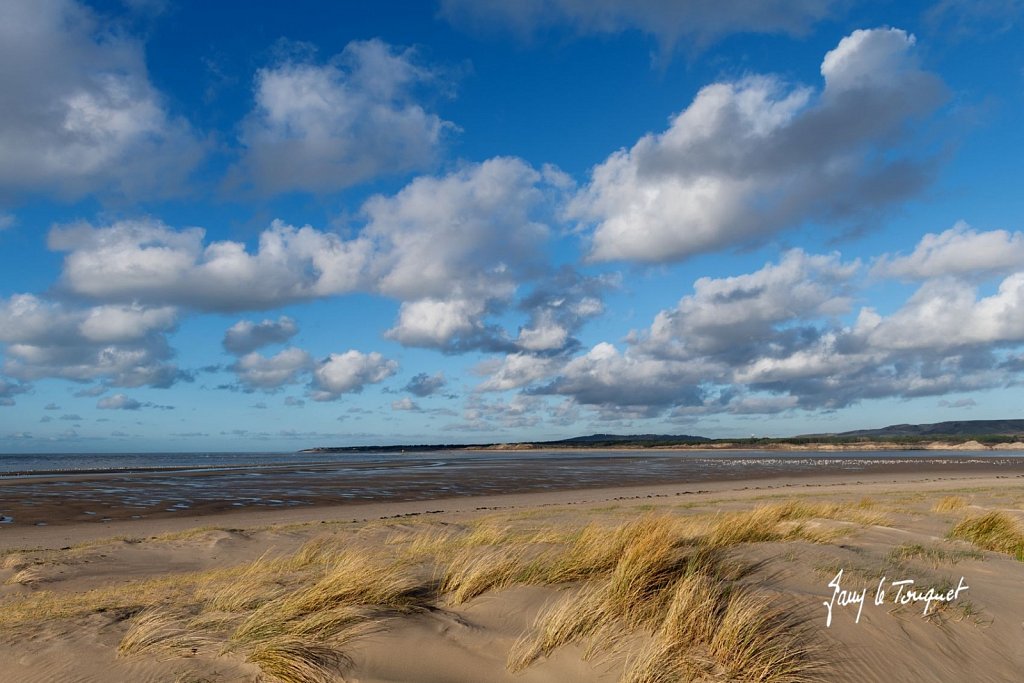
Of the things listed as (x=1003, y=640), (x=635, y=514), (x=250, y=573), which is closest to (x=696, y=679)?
(x=1003, y=640)

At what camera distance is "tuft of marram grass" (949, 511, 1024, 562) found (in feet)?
36.3

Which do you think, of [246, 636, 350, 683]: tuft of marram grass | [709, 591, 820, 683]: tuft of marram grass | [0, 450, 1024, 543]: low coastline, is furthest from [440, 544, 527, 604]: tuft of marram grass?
[0, 450, 1024, 543]: low coastline

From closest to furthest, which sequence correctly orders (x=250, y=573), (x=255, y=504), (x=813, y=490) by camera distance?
(x=250, y=573), (x=255, y=504), (x=813, y=490)

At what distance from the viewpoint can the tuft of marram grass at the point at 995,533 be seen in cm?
1108

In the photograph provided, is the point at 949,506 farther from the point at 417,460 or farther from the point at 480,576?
the point at 417,460

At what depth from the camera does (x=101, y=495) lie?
31969 mm

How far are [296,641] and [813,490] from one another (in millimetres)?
33853

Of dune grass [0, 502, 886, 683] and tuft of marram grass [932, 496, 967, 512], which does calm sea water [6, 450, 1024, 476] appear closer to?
tuft of marram grass [932, 496, 967, 512]

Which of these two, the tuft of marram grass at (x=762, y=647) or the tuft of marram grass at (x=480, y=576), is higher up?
the tuft of marram grass at (x=480, y=576)

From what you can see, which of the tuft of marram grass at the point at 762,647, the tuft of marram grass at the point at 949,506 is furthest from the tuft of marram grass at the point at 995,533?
the tuft of marram grass at the point at 762,647

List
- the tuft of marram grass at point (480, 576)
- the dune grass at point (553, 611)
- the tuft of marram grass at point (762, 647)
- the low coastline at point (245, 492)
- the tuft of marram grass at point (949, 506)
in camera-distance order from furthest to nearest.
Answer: the low coastline at point (245, 492), the tuft of marram grass at point (949, 506), the tuft of marram grass at point (480, 576), the dune grass at point (553, 611), the tuft of marram grass at point (762, 647)

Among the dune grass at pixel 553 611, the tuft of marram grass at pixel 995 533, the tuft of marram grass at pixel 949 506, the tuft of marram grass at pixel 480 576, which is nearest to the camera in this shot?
the dune grass at pixel 553 611

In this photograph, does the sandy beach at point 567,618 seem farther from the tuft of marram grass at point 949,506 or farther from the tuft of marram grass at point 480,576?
the tuft of marram grass at point 949,506

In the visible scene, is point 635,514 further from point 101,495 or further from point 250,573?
point 101,495
